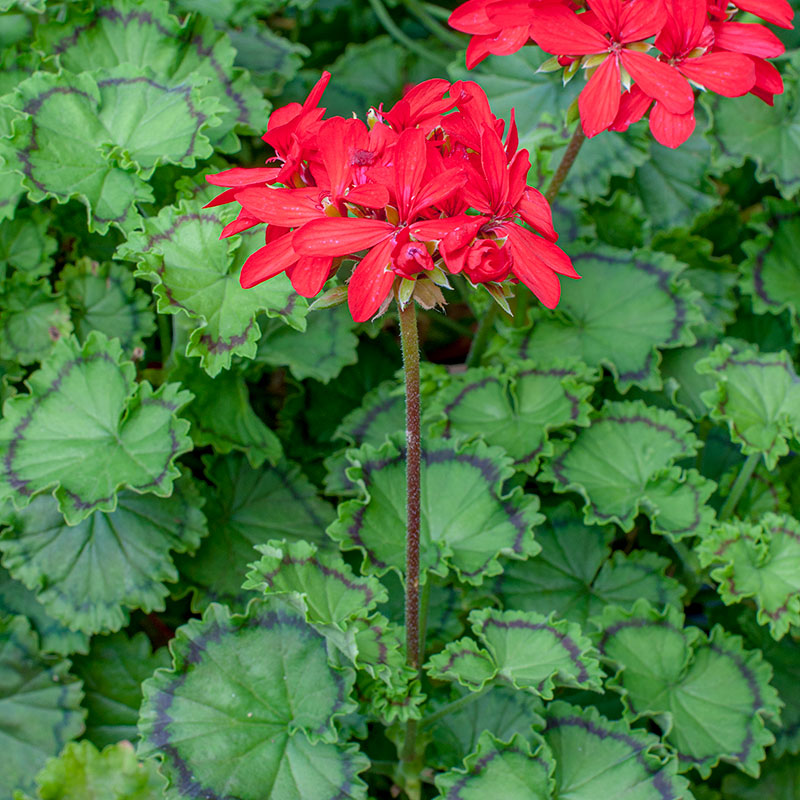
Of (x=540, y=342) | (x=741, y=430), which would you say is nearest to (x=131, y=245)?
(x=540, y=342)

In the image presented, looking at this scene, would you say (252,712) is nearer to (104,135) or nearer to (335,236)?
(335,236)

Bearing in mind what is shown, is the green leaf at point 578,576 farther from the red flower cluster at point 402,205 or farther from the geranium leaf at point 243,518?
the red flower cluster at point 402,205

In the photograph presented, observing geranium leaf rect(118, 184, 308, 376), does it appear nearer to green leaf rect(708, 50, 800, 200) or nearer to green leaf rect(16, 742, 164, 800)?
green leaf rect(16, 742, 164, 800)

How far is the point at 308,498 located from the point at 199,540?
0.37m

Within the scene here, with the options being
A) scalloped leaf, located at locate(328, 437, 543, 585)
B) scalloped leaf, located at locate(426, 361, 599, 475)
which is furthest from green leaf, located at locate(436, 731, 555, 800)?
scalloped leaf, located at locate(426, 361, 599, 475)

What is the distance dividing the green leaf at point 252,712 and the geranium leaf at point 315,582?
4.6 inches

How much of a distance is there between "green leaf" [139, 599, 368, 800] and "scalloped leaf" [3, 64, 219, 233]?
0.99m

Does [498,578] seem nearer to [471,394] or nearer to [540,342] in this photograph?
[471,394]

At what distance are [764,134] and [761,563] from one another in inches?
52.4

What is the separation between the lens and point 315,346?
2426mm

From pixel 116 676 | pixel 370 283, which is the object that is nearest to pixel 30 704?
pixel 116 676

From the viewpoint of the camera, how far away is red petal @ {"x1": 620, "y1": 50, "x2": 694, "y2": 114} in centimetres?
153

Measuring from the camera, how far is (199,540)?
7.11 ft

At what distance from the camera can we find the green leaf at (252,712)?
175 centimetres
